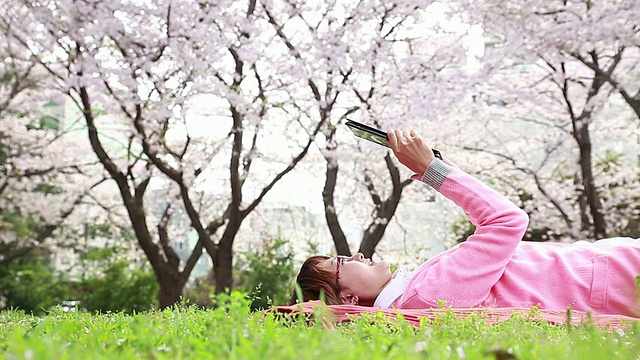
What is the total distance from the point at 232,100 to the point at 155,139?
1116 mm

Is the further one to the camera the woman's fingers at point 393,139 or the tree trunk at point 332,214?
the tree trunk at point 332,214

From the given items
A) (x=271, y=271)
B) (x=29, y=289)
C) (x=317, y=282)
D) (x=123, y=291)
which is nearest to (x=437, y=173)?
(x=317, y=282)

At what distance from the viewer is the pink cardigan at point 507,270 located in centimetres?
245

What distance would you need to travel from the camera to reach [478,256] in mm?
2467

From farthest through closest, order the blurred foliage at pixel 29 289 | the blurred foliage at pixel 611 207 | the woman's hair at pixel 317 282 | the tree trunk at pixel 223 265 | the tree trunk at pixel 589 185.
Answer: the blurred foliage at pixel 29 289 < the blurred foliage at pixel 611 207 < the tree trunk at pixel 589 185 < the tree trunk at pixel 223 265 < the woman's hair at pixel 317 282

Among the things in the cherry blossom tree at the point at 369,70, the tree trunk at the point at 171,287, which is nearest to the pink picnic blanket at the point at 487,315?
the cherry blossom tree at the point at 369,70

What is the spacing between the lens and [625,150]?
44.3ft

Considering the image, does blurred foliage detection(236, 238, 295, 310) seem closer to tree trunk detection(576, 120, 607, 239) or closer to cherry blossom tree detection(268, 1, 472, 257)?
cherry blossom tree detection(268, 1, 472, 257)

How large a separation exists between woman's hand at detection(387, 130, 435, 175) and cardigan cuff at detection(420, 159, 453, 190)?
1.1 inches

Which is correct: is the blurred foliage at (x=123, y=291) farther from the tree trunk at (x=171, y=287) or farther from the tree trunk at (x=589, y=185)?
the tree trunk at (x=589, y=185)

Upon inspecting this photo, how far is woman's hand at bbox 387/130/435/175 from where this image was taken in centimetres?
264

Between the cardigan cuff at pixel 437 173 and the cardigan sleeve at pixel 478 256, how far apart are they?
84 millimetres

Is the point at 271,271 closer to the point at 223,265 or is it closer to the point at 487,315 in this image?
the point at 223,265

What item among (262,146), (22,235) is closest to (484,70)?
(262,146)
